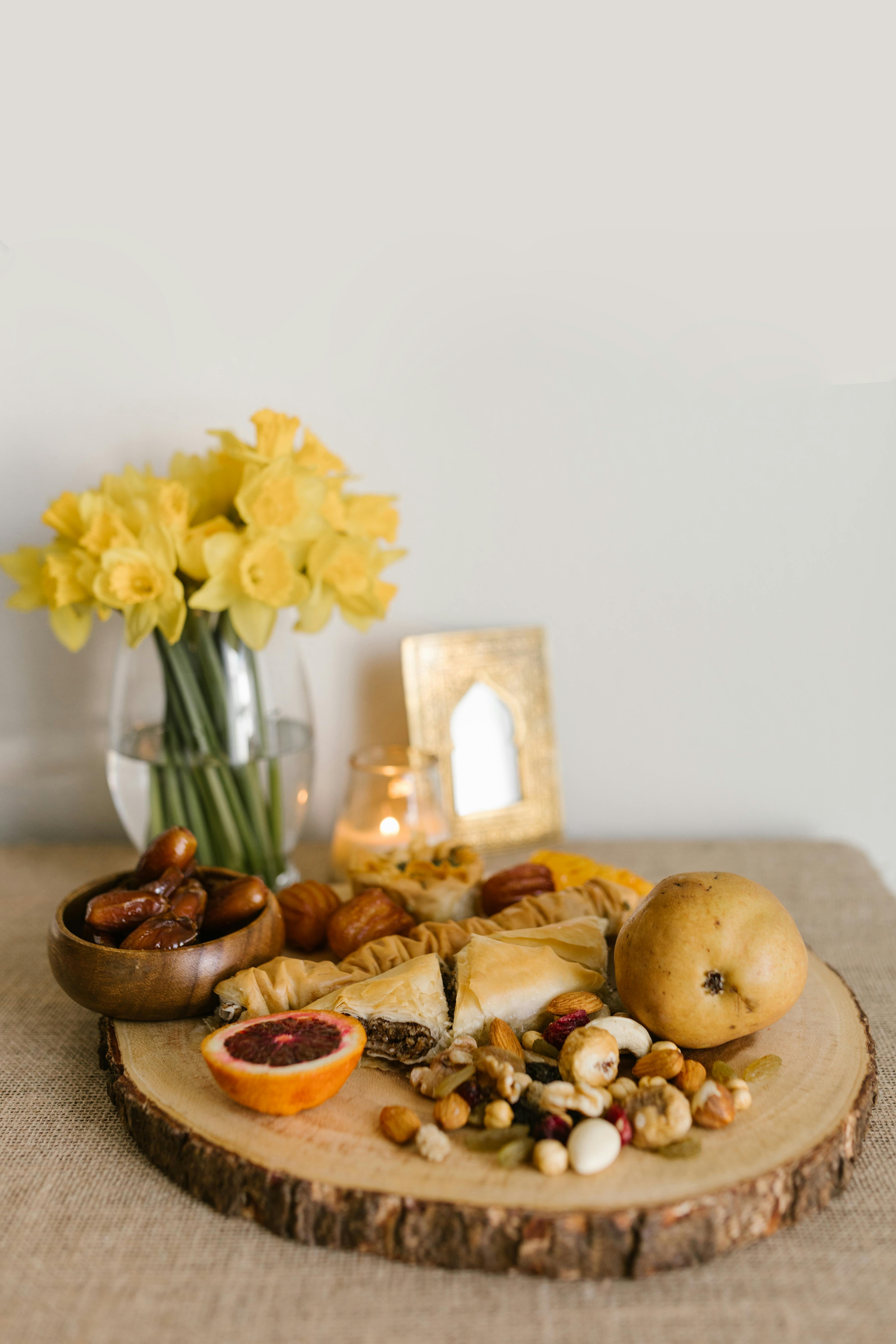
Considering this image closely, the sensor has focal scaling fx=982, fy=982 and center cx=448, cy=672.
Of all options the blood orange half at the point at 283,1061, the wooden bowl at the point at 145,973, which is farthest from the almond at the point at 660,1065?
the wooden bowl at the point at 145,973

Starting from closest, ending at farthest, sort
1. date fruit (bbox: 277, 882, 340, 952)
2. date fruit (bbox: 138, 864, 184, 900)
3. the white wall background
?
1. date fruit (bbox: 138, 864, 184, 900)
2. date fruit (bbox: 277, 882, 340, 952)
3. the white wall background

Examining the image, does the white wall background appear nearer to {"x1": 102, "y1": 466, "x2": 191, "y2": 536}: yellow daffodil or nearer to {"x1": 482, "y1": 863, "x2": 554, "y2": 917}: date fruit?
{"x1": 102, "y1": 466, "x2": 191, "y2": 536}: yellow daffodil

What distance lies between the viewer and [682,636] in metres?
1.49

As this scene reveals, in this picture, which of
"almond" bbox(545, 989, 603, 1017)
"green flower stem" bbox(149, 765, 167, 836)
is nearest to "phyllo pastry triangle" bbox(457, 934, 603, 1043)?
"almond" bbox(545, 989, 603, 1017)

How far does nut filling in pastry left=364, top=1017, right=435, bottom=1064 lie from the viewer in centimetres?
86

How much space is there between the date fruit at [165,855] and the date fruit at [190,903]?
0.08 feet

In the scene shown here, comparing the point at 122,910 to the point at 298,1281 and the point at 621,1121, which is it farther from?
the point at 621,1121

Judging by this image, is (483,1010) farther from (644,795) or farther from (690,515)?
(690,515)

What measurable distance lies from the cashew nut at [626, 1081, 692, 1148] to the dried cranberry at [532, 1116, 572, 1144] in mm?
51

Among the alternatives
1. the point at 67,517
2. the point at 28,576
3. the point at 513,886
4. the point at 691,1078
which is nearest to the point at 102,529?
the point at 67,517

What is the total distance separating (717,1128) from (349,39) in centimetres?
133

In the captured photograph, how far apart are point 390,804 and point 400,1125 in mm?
592

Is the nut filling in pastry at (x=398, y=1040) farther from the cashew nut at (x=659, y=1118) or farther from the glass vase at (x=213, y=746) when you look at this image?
the glass vase at (x=213, y=746)

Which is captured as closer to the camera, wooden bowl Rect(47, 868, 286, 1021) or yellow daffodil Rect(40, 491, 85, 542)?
wooden bowl Rect(47, 868, 286, 1021)
